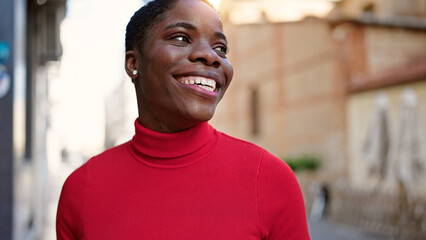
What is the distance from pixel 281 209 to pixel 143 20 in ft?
2.31

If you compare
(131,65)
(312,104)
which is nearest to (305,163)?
(312,104)

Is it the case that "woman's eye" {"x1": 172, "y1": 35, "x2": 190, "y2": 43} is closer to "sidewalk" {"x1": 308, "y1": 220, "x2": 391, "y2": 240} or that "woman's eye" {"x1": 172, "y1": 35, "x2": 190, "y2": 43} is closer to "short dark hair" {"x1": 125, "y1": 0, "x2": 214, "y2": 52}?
"short dark hair" {"x1": 125, "y1": 0, "x2": 214, "y2": 52}

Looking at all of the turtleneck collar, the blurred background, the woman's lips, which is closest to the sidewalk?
the blurred background

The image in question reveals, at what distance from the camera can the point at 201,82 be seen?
1.41 meters

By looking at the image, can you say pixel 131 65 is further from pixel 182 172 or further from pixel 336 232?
pixel 336 232

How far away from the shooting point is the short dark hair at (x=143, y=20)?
4.84 ft

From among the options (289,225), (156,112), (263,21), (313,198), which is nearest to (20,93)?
(156,112)

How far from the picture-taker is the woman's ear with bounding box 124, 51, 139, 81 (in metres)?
1.57

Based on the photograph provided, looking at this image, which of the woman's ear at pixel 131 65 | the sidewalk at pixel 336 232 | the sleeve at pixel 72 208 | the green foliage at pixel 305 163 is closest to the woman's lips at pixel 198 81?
the woman's ear at pixel 131 65

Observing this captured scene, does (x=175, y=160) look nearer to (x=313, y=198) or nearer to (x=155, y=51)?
(x=155, y=51)

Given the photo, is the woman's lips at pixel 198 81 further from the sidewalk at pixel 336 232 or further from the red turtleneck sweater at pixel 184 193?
the sidewalk at pixel 336 232

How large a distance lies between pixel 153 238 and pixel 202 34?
580 millimetres

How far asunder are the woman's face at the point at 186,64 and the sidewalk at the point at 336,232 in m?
10.8

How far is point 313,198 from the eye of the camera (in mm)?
18094
